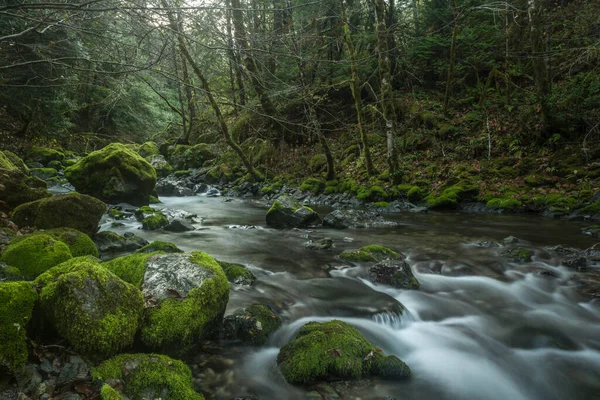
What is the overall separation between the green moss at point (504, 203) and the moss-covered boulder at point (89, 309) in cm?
1098

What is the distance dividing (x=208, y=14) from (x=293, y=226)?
20.5 ft

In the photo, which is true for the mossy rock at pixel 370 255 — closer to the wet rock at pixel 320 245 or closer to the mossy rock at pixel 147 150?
the wet rock at pixel 320 245

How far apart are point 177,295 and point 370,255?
12.7 feet

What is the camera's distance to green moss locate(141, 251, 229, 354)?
2857 mm

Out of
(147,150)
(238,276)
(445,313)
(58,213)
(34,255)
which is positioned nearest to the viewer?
(34,255)

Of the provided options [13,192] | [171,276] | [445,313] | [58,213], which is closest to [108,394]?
[171,276]

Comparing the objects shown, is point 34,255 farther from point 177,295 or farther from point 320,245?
point 320,245

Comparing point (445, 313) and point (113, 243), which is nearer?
point (445, 313)

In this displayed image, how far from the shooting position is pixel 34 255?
3.74 m

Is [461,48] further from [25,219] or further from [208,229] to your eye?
[25,219]

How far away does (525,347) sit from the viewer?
3.94 m

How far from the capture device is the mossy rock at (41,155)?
1836 centimetres

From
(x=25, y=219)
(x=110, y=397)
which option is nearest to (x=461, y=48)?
(x=25, y=219)

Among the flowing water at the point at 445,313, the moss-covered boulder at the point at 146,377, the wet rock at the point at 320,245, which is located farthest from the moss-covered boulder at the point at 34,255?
the wet rock at the point at 320,245
